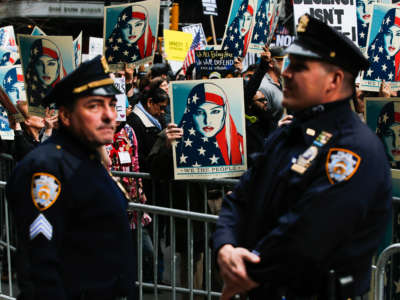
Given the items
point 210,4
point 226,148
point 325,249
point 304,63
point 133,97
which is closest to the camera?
point 325,249

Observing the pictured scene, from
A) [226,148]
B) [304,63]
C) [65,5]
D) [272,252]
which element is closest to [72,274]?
[272,252]

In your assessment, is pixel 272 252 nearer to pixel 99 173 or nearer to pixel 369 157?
pixel 369 157

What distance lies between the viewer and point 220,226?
9.38ft

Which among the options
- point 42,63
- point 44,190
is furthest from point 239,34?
point 44,190

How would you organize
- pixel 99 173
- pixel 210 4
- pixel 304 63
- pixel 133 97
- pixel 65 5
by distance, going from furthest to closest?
pixel 65 5
pixel 210 4
pixel 133 97
pixel 99 173
pixel 304 63

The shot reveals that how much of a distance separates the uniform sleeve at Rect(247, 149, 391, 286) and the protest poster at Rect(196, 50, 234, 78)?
14.8 feet

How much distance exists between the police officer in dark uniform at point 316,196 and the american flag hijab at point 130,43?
4775 mm

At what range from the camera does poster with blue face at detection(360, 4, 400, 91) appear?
7059 millimetres

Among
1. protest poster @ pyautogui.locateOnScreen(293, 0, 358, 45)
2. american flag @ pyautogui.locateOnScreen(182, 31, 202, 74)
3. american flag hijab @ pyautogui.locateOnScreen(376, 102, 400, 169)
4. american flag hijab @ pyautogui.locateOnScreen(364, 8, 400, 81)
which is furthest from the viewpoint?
american flag @ pyautogui.locateOnScreen(182, 31, 202, 74)

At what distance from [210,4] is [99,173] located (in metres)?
12.2

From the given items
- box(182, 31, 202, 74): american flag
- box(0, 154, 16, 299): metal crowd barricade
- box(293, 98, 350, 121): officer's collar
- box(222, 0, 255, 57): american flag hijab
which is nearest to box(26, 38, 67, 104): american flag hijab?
box(0, 154, 16, 299): metal crowd barricade

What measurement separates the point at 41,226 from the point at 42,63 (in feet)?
11.1

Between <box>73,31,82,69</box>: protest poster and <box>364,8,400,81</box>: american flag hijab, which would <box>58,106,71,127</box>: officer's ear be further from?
<box>73,31,82,69</box>: protest poster

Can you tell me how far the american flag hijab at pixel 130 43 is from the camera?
735 cm
